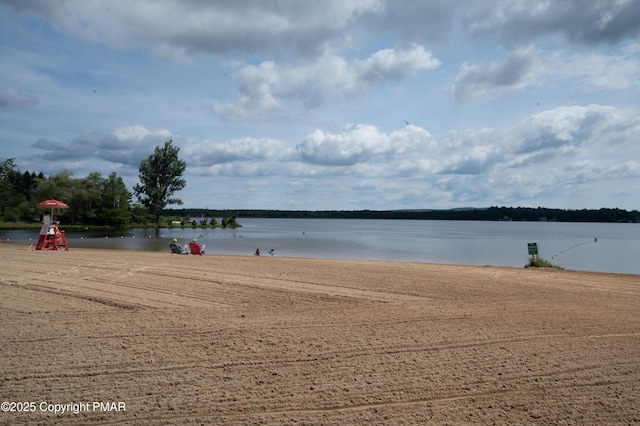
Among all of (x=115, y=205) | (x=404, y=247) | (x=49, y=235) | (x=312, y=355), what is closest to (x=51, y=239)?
(x=49, y=235)

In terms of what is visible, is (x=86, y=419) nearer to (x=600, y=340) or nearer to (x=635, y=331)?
(x=600, y=340)

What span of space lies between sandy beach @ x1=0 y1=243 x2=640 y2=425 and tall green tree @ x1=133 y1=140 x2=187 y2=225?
7529 centimetres

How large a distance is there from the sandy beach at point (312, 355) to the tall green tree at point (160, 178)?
2964 inches

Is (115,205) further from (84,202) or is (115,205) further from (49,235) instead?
(49,235)

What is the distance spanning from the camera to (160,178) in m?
84.4

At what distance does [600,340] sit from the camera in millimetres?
7219

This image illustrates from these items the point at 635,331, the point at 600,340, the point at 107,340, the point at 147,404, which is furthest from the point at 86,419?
the point at 635,331

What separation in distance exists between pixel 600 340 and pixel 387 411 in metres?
4.43

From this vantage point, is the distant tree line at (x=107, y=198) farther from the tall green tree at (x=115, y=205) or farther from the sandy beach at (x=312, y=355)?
the sandy beach at (x=312, y=355)

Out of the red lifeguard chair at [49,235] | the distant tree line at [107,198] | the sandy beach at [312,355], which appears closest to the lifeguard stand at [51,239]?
the red lifeguard chair at [49,235]

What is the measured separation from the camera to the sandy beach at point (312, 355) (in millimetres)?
4723

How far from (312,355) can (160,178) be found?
83.6m

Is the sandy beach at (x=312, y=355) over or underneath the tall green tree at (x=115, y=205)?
underneath

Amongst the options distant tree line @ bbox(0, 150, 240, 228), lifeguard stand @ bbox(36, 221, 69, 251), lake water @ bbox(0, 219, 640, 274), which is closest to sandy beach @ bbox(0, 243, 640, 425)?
lifeguard stand @ bbox(36, 221, 69, 251)
